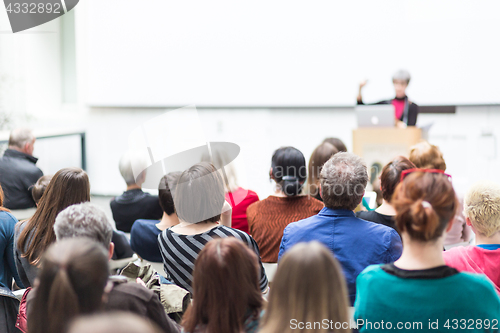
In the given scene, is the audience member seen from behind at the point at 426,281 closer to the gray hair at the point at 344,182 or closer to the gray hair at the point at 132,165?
the gray hair at the point at 344,182

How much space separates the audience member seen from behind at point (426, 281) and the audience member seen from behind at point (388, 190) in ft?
2.72

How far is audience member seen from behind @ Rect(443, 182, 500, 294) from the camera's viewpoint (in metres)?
1.74

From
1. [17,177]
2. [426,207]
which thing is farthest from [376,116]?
[17,177]

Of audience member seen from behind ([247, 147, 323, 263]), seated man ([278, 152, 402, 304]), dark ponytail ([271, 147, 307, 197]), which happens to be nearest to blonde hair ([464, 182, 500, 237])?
seated man ([278, 152, 402, 304])

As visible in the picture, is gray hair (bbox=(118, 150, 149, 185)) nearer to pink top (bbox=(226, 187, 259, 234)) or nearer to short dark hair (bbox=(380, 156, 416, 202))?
pink top (bbox=(226, 187, 259, 234))

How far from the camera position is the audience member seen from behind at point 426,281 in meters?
1.28

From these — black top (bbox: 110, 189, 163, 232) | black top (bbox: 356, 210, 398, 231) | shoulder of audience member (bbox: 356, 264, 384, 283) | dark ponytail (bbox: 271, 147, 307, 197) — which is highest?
dark ponytail (bbox: 271, 147, 307, 197)

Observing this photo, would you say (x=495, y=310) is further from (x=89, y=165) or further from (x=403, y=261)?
(x=89, y=165)

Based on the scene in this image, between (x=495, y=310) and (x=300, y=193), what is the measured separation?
4.67ft

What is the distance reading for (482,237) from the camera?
1.81 meters

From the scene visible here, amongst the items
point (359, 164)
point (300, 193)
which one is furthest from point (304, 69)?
point (359, 164)

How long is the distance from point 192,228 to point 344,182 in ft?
2.22

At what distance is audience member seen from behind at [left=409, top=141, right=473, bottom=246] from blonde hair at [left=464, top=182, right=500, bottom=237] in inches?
35.6

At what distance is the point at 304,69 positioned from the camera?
557 cm
